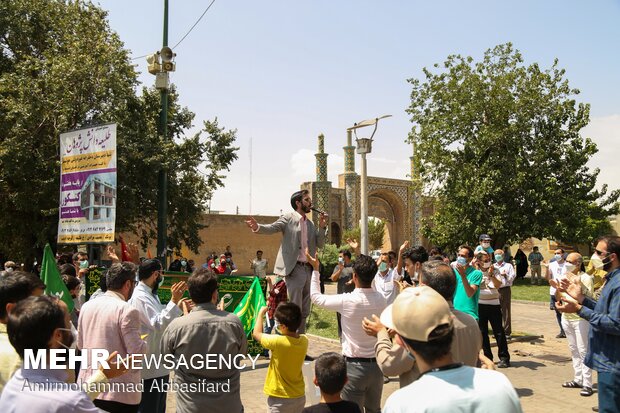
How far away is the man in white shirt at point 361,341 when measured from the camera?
15.1ft

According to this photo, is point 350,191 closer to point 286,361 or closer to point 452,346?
point 286,361

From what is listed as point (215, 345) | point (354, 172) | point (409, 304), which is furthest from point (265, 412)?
point (354, 172)

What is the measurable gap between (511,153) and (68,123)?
19.0 metres

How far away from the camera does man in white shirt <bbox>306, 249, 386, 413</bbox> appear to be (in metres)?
4.61

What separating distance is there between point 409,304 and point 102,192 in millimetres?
8017

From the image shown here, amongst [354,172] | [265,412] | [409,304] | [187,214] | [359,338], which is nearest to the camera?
[409,304]

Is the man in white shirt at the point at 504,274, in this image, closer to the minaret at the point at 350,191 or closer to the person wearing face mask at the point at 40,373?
the person wearing face mask at the point at 40,373

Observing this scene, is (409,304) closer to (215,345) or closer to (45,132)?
(215,345)

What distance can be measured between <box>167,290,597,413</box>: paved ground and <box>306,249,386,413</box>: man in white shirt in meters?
2.37

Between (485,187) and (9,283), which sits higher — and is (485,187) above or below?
above

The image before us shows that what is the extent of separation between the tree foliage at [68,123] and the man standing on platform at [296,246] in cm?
997

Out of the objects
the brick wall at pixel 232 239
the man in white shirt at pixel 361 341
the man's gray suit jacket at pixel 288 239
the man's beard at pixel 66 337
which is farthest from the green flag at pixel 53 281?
the brick wall at pixel 232 239

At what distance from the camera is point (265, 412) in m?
6.50

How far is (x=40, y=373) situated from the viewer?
2.50 metres
